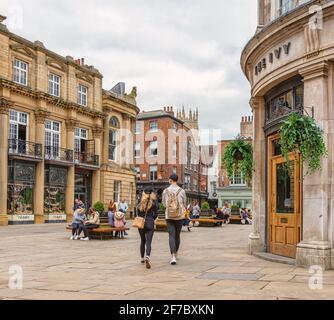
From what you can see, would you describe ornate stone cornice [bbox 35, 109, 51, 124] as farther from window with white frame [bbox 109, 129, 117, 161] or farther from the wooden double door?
the wooden double door

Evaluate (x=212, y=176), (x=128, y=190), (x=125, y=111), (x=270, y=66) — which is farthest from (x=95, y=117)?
(x=212, y=176)

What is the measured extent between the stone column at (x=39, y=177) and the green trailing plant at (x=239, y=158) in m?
23.1

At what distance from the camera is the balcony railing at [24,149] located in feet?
105

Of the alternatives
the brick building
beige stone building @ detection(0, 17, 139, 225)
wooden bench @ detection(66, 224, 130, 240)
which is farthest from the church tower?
wooden bench @ detection(66, 224, 130, 240)

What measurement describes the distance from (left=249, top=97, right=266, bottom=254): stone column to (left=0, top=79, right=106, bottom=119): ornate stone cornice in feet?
73.8

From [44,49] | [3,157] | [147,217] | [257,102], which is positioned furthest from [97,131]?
[147,217]

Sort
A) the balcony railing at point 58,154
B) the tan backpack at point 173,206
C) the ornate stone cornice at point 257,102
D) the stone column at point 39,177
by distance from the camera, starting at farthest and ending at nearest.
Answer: the balcony railing at point 58,154 → the stone column at point 39,177 → the ornate stone cornice at point 257,102 → the tan backpack at point 173,206

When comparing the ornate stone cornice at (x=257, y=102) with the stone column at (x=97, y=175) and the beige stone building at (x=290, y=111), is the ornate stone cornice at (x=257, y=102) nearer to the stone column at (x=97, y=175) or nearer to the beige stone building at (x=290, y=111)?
the beige stone building at (x=290, y=111)

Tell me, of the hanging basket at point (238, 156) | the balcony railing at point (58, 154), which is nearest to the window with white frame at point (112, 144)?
the balcony railing at point (58, 154)

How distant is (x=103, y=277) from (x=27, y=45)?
1118 inches

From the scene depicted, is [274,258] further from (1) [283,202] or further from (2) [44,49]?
(2) [44,49]

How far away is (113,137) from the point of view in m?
44.2

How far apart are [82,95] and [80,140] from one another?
11.9 ft
